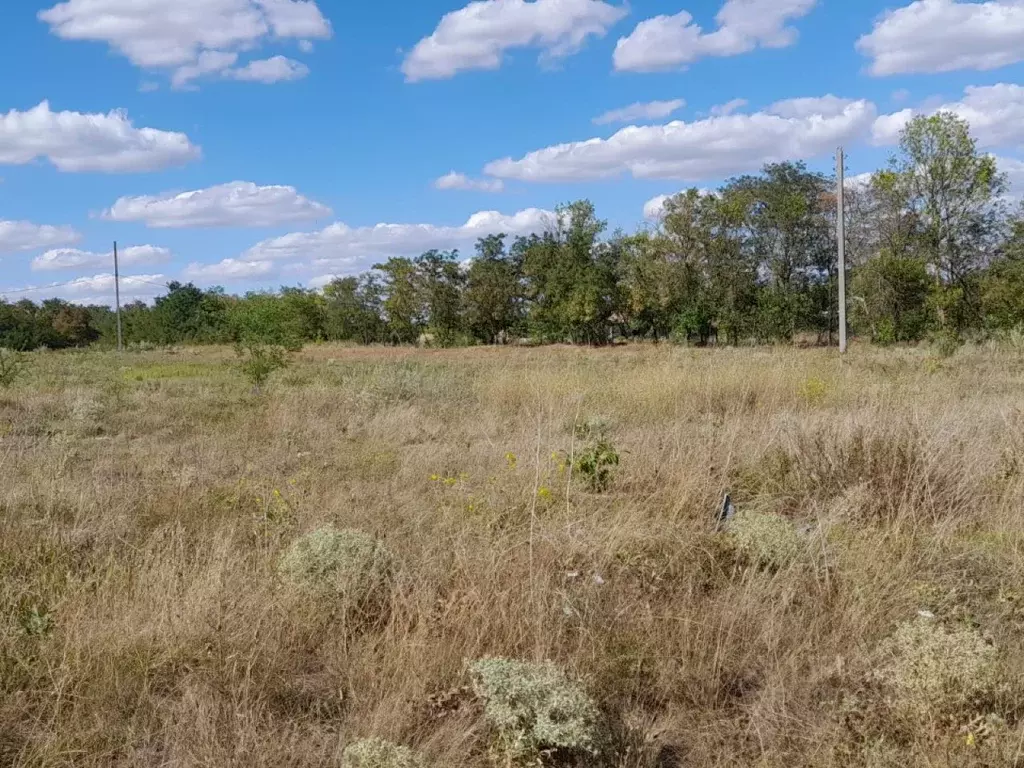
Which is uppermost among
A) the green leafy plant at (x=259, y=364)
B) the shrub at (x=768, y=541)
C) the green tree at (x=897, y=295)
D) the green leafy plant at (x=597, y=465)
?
the green tree at (x=897, y=295)

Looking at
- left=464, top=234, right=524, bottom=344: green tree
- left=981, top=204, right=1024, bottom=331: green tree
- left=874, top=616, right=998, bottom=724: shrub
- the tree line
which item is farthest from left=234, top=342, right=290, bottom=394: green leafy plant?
left=464, top=234, right=524, bottom=344: green tree

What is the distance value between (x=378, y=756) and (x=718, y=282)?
126 ft

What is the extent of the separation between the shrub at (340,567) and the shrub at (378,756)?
101cm

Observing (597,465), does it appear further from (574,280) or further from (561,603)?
(574,280)

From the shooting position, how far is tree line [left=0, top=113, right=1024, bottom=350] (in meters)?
30.2

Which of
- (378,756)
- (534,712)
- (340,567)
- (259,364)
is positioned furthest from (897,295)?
(378,756)

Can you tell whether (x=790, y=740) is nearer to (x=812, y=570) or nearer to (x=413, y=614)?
(x=812, y=570)

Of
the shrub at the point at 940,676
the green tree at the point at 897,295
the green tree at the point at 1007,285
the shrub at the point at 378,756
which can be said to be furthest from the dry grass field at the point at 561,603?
the green tree at the point at 897,295

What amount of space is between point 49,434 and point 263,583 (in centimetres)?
651

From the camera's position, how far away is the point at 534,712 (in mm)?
2340

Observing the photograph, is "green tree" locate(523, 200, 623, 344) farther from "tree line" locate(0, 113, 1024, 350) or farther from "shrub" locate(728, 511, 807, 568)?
"shrub" locate(728, 511, 807, 568)

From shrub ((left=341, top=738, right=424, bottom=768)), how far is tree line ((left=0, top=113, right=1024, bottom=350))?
17457 mm

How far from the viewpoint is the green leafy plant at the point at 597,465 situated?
4871mm

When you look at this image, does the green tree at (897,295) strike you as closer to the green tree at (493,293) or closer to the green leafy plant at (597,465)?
the green tree at (493,293)
